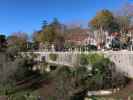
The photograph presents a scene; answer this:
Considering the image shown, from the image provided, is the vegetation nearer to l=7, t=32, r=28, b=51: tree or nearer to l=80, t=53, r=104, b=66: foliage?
l=80, t=53, r=104, b=66: foliage

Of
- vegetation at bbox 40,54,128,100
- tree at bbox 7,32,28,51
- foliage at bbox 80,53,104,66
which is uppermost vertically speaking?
tree at bbox 7,32,28,51

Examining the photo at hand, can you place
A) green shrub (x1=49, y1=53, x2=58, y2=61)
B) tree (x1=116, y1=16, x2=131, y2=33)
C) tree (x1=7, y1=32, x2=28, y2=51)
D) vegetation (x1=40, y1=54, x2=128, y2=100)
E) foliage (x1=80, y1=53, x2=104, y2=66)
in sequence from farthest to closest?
tree (x1=7, y1=32, x2=28, y2=51)
tree (x1=116, y1=16, x2=131, y2=33)
green shrub (x1=49, y1=53, x2=58, y2=61)
foliage (x1=80, y1=53, x2=104, y2=66)
vegetation (x1=40, y1=54, x2=128, y2=100)

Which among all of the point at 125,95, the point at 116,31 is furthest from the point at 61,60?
the point at 116,31

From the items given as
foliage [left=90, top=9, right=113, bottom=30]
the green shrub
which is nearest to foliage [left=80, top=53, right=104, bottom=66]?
the green shrub

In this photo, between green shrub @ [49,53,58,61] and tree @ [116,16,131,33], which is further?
tree @ [116,16,131,33]

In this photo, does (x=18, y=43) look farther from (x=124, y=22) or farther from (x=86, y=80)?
(x=86, y=80)

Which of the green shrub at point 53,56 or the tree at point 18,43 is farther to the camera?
the tree at point 18,43

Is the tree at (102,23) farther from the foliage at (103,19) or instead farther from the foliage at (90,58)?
the foliage at (90,58)

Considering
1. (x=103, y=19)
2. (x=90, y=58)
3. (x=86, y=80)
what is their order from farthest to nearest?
(x=103, y=19) → (x=90, y=58) → (x=86, y=80)

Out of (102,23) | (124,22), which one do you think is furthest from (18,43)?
(124,22)

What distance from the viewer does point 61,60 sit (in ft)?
93.4

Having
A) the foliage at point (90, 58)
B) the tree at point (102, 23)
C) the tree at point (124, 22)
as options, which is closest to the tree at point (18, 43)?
the tree at point (102, 23)

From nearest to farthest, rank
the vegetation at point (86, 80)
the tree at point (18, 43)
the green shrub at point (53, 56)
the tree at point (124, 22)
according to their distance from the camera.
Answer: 1. the vegetation at point (86, 80)
2. the green shrub at point (53, 56)
3. the tree at point (124, 22)
4. the tree at point (18, 43)

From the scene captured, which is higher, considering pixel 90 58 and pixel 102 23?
pixel 102 23
